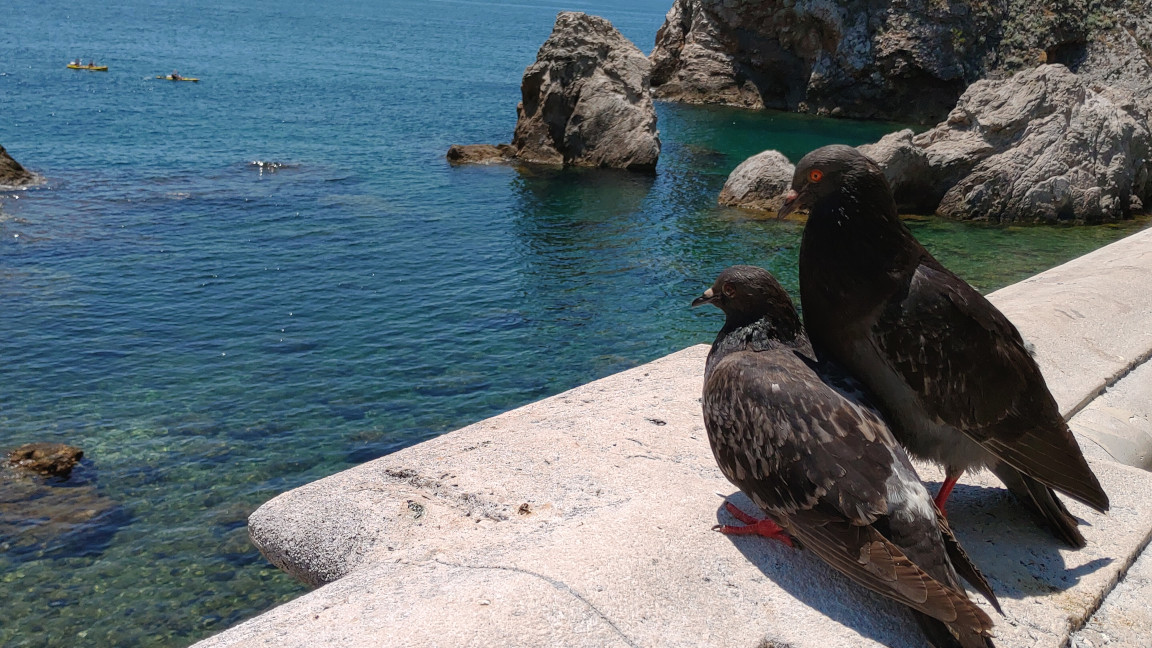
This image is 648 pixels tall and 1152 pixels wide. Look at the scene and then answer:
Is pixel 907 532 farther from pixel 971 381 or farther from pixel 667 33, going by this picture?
pixel 667 33

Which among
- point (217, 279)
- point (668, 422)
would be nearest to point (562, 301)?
point (217, 279)

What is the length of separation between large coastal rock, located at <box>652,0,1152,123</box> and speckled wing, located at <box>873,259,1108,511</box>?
1718 inches

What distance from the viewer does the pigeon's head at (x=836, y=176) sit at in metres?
5.54

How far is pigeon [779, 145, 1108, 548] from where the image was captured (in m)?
5.32

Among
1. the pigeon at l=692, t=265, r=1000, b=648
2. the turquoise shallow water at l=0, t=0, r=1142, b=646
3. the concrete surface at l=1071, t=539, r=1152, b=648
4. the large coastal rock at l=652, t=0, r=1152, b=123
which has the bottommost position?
the turquoise shallow water at l=0, t=0, r=1142, b=646

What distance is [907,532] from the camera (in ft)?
15.5

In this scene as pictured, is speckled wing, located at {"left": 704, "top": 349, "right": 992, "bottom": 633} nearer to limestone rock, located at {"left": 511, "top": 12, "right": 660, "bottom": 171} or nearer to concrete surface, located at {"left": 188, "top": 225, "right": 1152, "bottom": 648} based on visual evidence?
concrete surface, located at {"left": 188, "top": 225, "right": 1152, "bottom": 648}

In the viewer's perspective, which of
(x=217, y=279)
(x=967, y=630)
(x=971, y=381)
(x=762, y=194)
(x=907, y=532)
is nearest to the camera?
(x=967, y=630)

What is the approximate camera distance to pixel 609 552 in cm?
503

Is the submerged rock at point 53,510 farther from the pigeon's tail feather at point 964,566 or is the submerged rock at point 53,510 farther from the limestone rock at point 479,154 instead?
the limestone rock at point 479,154

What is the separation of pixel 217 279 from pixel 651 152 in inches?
673

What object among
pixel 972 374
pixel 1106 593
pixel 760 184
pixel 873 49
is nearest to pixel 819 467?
pixel 972 374

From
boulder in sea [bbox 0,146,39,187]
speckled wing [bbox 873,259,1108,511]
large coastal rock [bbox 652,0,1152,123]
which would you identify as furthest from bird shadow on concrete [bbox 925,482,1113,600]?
large coastal rock [bbox 652,0,1152,123]

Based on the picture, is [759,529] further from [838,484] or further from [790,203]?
[790,203]
